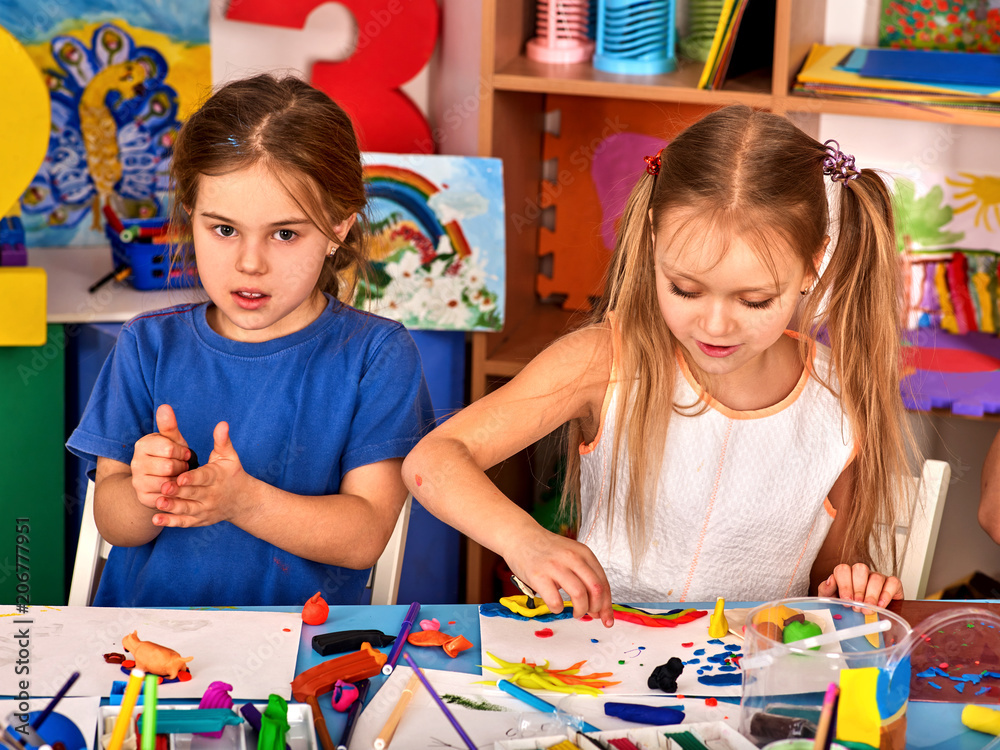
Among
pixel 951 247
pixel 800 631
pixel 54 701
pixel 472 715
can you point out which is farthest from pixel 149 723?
pixel 951 247

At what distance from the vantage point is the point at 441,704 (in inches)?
30.8

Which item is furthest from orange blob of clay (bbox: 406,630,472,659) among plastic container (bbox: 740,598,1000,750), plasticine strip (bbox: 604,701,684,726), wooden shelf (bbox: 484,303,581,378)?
wooden shelf (bbox: 484,303,581,378)

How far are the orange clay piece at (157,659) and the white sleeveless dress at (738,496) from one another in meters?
0.54

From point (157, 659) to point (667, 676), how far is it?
1.32ft

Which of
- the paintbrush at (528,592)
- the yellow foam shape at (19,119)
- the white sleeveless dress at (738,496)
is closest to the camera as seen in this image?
the paintbrush at (528,592)

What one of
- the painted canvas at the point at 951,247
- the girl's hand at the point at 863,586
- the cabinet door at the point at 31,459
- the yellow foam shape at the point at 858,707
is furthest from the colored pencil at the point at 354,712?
the painted canvas at the point at 951,247

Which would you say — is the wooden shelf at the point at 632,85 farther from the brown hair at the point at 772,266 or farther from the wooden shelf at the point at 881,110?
the brown hair at the point at 772,266

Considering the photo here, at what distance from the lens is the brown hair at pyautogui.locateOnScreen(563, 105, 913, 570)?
38.8 inches

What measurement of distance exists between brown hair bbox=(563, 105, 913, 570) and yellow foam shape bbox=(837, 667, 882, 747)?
1.31 ft

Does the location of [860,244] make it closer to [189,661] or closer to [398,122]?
[189,661]

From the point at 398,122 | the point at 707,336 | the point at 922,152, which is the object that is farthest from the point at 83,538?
the point at 922,152

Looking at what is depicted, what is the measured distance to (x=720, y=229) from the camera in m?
0.96

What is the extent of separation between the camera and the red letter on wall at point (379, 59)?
1859mm

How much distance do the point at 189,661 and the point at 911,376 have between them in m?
1.22
